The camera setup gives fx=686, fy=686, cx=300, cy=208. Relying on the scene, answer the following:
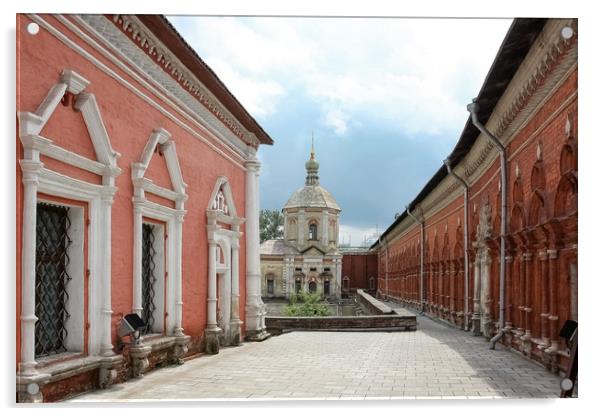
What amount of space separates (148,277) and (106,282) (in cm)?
169

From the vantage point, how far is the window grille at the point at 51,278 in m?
5.82

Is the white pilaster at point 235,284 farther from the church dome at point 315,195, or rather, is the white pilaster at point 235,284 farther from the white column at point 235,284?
the church dome at point 315,195

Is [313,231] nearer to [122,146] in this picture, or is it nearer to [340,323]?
[340,323]

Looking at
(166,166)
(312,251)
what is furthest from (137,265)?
(312,251)

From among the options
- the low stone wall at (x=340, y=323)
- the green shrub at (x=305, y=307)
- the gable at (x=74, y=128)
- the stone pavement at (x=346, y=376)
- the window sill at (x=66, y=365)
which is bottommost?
the green shrub at (x=305, y=307)

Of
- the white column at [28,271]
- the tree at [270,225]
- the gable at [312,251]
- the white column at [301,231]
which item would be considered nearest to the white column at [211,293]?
the white column at [28,271]

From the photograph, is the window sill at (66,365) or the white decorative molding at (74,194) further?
the window sill at (66,365)

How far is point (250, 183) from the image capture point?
12.4m

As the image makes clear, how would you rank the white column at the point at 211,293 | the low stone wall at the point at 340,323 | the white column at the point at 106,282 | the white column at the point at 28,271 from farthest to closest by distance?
the low stone wall at the point at 340,323 → the white column at the point at 211,293 → the white column at the point at 106,282 → the white column at the point at 28,271

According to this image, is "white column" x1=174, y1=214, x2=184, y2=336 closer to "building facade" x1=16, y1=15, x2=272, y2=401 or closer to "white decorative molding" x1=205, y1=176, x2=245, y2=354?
"building facade" x1=16, y1=15, x2=272, y2=401

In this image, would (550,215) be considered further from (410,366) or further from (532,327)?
(410,366)

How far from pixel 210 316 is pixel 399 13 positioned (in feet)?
18.4

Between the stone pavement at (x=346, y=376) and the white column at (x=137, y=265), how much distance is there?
0.77 meters

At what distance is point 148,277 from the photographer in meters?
8.22
